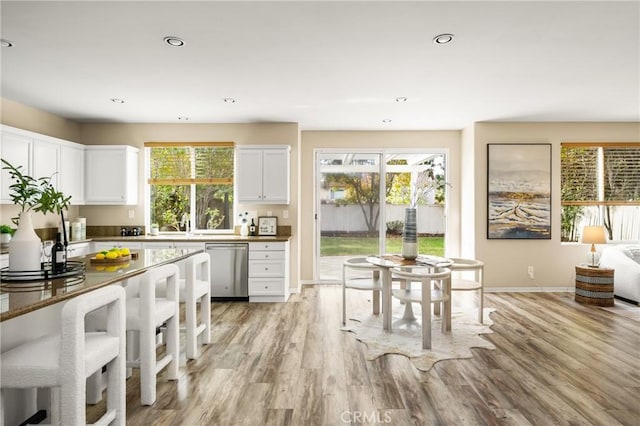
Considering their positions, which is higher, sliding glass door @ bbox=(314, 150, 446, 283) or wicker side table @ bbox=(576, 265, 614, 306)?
sliding glass door @ bbox=(314, 150, 446, 283)

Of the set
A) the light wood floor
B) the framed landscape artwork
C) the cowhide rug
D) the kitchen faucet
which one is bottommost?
the light wood floor

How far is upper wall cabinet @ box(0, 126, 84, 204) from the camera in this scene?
4.07 meters

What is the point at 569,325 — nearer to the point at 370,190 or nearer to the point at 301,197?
the point at 370,190

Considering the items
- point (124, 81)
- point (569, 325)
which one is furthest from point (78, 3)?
point (569, 325)

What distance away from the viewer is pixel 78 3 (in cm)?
235

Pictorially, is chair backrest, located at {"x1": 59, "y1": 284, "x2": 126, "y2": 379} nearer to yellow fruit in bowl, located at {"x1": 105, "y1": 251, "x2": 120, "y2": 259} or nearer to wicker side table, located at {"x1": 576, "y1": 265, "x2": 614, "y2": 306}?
yellow fruit in bowl, located at {"x1": 105, "y1": 251, "x2": 120, "y2": 259}

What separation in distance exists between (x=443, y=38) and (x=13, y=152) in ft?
15.0

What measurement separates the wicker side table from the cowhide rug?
1.56m

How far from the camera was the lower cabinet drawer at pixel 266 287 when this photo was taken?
16.8 ft

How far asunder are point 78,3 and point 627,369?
4.82 metres

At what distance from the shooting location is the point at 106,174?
17.6 ft

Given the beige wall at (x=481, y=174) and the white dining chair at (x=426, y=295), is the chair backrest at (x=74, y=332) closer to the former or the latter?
the white dining chair at (x=426, y=295)

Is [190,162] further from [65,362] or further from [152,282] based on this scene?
[65,362]

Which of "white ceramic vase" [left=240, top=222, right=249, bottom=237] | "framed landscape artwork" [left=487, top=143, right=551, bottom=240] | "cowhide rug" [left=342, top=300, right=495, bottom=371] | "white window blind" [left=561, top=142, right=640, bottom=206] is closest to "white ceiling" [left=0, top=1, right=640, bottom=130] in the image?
"framed landscape artwork" [left=487, top=143, right=551, bottom=240]
